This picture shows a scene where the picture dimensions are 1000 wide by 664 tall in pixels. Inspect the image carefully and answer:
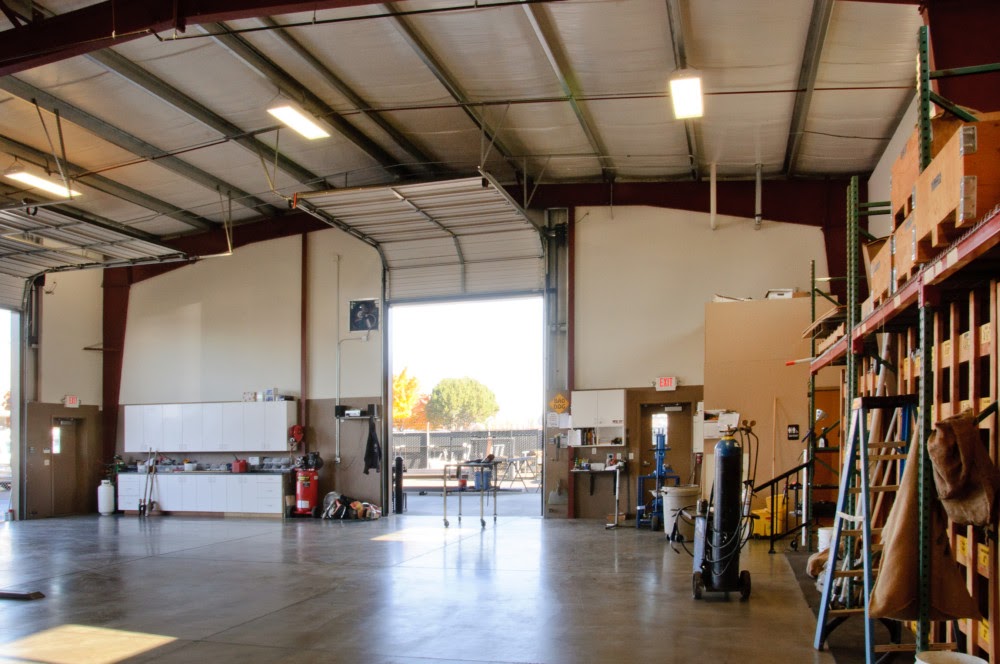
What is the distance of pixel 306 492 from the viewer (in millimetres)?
13617

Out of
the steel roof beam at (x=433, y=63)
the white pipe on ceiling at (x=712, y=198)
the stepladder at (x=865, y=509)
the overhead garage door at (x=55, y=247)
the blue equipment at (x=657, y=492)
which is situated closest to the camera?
the stepladder at (x=865, y=509)

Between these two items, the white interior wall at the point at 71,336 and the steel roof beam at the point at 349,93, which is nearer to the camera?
the steel roof beam at the point at 349,93

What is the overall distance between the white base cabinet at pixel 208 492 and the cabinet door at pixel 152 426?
1.95ft

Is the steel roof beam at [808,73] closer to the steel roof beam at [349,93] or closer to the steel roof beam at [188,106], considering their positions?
the steel roof beam at [349,93]

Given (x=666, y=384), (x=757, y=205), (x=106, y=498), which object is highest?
(x=757, y=205)

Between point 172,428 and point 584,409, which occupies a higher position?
point 584,409

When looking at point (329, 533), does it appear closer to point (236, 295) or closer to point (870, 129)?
point (236, 295)

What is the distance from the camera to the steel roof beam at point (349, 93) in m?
7.89

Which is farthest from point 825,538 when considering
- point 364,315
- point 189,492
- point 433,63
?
point 189,492

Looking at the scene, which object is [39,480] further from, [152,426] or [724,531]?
[724,531]

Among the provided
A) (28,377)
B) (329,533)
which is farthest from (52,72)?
(28,377)

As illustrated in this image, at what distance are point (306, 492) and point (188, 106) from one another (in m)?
6.91

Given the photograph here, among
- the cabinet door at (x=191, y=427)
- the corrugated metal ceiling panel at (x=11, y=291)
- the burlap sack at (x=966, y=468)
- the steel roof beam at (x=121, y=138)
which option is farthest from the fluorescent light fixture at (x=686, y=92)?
the corrugated metal ceiling panel at (x=11, y=291)

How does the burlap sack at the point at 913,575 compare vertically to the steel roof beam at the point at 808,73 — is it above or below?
below
